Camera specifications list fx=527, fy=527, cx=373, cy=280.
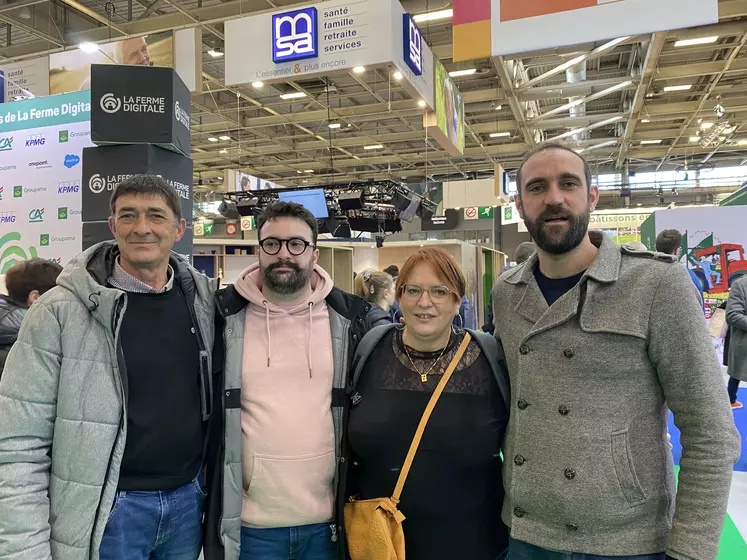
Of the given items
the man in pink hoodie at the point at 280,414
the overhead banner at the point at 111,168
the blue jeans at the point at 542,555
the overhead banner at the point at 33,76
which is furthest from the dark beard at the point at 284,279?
the overhead banner at the point at 33,76

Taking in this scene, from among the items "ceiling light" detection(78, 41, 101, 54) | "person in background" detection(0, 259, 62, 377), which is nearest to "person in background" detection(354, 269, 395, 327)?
"person in background" detection(0, 259, 62, 377)

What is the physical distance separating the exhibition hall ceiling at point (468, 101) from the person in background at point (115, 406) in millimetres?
3832

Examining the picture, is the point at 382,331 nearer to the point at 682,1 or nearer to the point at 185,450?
the point at 185,450

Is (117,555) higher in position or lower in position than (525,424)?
lower

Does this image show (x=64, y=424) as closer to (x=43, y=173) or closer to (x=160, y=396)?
(x=160, y=396)

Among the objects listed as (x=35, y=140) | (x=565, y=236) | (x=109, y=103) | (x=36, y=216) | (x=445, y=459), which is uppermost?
(x=35, y=140)

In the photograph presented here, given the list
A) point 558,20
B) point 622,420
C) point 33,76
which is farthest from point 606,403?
point 33,76

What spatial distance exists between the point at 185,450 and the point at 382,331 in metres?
0.74

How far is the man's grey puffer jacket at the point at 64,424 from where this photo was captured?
4.55ft

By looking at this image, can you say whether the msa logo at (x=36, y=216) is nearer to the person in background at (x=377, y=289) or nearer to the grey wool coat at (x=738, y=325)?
the person in background at (x=377, y=289)

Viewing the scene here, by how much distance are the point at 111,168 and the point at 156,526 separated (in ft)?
6.75

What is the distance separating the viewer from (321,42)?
458 cm

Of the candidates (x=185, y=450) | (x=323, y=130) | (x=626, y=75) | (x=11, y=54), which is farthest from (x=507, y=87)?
A: (x=185, y=450)

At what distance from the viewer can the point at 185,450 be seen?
1.61 m
